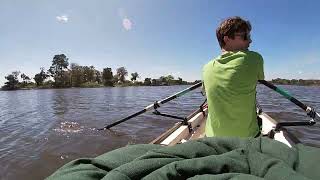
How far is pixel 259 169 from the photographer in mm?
1570

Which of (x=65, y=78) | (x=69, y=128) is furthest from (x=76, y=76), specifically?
(x=69, y=128)

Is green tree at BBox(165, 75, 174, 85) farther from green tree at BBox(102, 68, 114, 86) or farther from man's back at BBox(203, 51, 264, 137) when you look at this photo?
man's back at BBox(203, 51, 264, 137)

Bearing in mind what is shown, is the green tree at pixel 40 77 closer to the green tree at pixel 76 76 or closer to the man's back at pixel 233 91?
the green tree at pixel 76 76

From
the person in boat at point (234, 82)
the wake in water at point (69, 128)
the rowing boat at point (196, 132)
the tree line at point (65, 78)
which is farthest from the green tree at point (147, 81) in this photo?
the person in boat at point (234, 82)

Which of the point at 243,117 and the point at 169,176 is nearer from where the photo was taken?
the point at 169,176

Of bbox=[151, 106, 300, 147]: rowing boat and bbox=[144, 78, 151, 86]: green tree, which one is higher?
bbox=[144, 78, 151, 86]: green tree

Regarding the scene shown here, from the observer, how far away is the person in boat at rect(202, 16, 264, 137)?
337 centimetres

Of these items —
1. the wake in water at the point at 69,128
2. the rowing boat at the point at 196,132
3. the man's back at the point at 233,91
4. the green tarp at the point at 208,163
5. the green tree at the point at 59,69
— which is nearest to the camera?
the green tarp at the point at 208,163

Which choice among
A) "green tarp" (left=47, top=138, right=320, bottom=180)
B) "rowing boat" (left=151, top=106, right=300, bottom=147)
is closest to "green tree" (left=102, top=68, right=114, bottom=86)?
"rowing boat" (left=151, top=106, right=300, bottom=147)

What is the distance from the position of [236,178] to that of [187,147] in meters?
0.40

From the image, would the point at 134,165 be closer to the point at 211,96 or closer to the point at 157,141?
the point at 211,96

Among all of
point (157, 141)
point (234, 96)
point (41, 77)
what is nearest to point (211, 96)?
point (234, 96)

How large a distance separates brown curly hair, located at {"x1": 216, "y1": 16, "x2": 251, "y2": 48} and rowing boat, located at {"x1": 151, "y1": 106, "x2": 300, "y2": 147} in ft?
4.17

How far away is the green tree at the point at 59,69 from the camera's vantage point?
111m
